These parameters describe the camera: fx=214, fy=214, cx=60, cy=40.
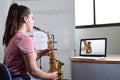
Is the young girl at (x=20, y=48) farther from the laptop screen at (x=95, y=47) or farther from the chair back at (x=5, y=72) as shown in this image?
the laptop screen at (x=95, y=47)

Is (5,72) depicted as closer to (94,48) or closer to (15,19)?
(15,19)

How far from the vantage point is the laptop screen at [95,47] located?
2.24 metres

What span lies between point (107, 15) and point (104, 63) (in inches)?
45.5

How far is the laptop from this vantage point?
224cm

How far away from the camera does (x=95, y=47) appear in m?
2.31

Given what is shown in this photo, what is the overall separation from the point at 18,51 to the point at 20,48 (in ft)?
0.11

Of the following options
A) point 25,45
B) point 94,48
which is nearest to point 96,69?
point 94,48

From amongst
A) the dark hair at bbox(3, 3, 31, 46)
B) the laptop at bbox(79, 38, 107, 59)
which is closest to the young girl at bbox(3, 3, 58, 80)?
the dark hair at bbox(3, 3, 31, 46)

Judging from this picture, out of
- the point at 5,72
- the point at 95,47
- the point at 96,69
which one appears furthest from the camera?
the point at 95,47

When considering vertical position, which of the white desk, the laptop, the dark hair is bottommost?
the white desk

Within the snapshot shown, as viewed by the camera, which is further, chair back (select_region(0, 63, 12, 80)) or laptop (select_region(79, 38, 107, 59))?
laptop (select_region(79, 38, 107, 59))

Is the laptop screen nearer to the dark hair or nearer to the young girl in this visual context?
the young girl

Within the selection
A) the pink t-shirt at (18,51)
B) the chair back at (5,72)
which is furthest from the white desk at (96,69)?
the chair back at (5,72)

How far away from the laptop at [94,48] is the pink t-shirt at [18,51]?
1063 mm
